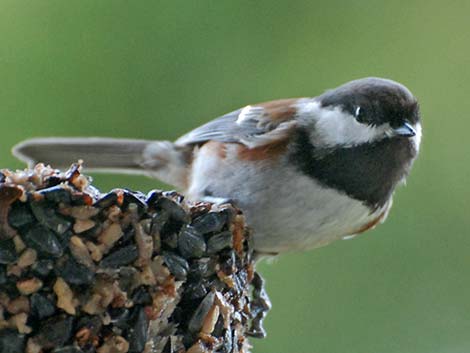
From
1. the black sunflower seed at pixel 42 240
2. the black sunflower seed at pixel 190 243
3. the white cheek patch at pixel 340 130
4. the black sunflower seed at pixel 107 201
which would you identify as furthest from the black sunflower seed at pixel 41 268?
the white cheek patch at pixel 340 130

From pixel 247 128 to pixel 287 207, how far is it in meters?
0.37

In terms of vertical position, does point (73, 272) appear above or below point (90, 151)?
above

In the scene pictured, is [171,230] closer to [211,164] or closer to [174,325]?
[174,325]

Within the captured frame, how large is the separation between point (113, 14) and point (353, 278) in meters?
1.25

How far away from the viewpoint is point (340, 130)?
7.98 ft

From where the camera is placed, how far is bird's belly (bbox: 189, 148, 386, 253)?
2336 millimetres

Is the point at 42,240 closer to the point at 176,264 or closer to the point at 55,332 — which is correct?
the point at 55,332

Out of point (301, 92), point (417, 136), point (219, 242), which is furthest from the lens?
point (301, 92)

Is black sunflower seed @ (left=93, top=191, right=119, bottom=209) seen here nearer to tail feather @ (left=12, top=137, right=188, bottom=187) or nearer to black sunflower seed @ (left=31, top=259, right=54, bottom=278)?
black sunflower seed @ (left=31, top=259, right=54, bottom=278)

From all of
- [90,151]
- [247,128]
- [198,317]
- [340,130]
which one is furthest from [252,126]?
[198,317]

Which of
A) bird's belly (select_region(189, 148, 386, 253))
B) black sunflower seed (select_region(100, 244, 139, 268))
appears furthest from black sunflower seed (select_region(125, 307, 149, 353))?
bird's belly (select_region(189, 148, 386, 253))

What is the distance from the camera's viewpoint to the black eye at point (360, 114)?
95.5 inches

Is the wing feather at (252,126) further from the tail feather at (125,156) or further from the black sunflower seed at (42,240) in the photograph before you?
the black sunflower seed at (42,240)

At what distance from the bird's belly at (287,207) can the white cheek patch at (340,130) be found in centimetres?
12
